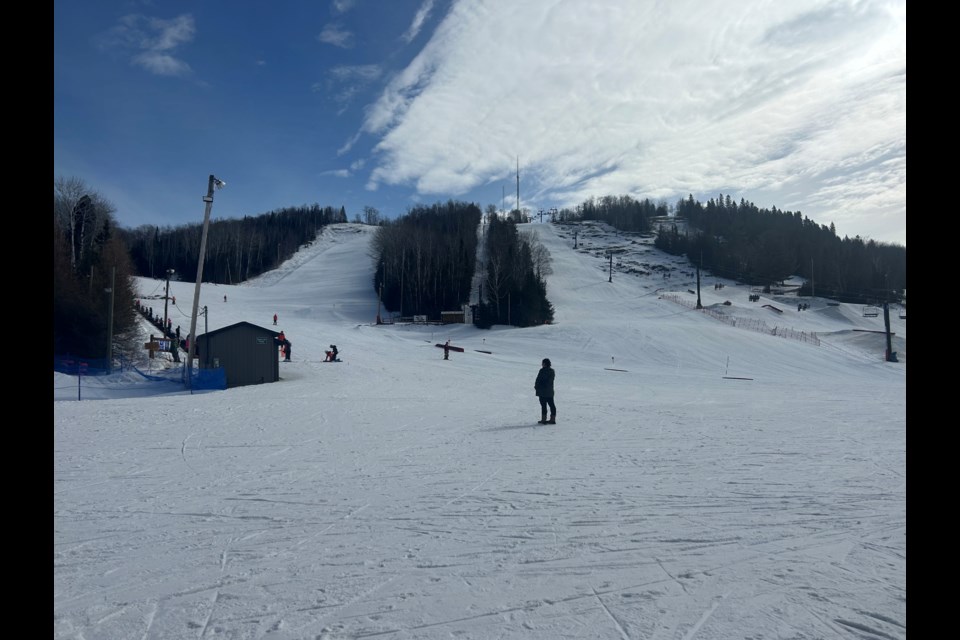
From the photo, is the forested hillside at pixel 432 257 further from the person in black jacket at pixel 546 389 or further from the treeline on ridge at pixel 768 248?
the person in black jacket at pixel 546 389

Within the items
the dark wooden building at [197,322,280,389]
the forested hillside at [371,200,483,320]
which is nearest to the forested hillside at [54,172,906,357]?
the forested hillside at [371,200,483,320]

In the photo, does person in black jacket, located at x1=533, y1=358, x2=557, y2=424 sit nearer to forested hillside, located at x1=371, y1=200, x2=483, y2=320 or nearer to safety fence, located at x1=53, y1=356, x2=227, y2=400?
safety fence, located at x1=53, y1=356, x2=227, y2=400

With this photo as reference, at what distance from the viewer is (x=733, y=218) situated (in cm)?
13212

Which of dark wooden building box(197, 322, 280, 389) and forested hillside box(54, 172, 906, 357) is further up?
forested hillside box(54, 172, 906, 357)

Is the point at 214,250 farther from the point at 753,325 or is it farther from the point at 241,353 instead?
the point at 753,325

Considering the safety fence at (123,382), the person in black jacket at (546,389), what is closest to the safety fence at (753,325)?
the person in black jacket at (546,389)

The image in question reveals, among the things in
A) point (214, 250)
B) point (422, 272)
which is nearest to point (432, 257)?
point (422, 272)

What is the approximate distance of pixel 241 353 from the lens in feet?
70.3

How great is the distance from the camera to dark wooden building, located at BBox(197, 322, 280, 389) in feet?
68.8

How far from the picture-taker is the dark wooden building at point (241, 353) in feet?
68.8

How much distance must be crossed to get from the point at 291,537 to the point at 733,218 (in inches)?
5724
